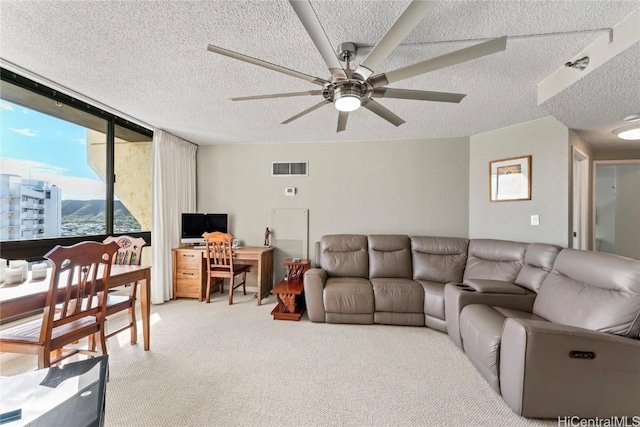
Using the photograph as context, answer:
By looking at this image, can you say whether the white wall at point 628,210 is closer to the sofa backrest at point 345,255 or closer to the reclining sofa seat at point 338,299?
the sofa backrest at point 345,255

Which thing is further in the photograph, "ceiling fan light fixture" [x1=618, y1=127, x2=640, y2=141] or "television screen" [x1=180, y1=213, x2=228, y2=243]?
"television screen" [x1=180, y1=213, x2=228, y2=243]

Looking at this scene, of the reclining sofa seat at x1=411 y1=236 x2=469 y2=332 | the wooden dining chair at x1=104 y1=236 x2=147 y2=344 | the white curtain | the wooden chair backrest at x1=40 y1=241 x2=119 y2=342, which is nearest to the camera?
the wooden chair backrest at x1=40 y1=241 x2=119 y2=342

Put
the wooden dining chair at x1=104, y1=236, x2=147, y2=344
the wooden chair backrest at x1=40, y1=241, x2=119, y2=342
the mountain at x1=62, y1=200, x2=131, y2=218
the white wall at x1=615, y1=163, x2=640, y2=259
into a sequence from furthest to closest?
the white wall at x1=615, y1=163, x2=640, y2=259
the mountain at x1=62, y1=200, x2=131, y2=218
the wooden dining chair at x1=104, y1=236, x2=147, y2=344
the wooden chair backrest at x1=40, y1=241, x2=119, y2=342

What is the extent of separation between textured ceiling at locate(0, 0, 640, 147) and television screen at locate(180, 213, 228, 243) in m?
1.62

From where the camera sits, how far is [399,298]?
2906 millimetres

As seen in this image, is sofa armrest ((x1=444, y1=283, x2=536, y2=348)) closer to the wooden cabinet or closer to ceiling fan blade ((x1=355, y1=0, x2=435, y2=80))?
ceiling fan blade ((x1=355, y1=0, x2=435, y2=80))

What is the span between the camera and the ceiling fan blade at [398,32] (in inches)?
41.3

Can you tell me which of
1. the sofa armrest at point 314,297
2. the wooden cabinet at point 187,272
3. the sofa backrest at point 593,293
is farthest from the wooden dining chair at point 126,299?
the sofa backrest at point 593,293

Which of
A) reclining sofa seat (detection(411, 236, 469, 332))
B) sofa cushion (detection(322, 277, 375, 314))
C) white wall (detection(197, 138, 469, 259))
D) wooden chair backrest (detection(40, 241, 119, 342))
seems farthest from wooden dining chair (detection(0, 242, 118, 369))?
reclining sofa seat (detection(411, 236, 469, 332))

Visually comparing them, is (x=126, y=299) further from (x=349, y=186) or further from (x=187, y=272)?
(x=349, y=186)

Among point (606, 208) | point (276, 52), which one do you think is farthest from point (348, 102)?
point (606, 208)

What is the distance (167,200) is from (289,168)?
188 cm

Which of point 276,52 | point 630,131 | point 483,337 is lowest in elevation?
point 483,337

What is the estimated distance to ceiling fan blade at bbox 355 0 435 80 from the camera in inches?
41.3
